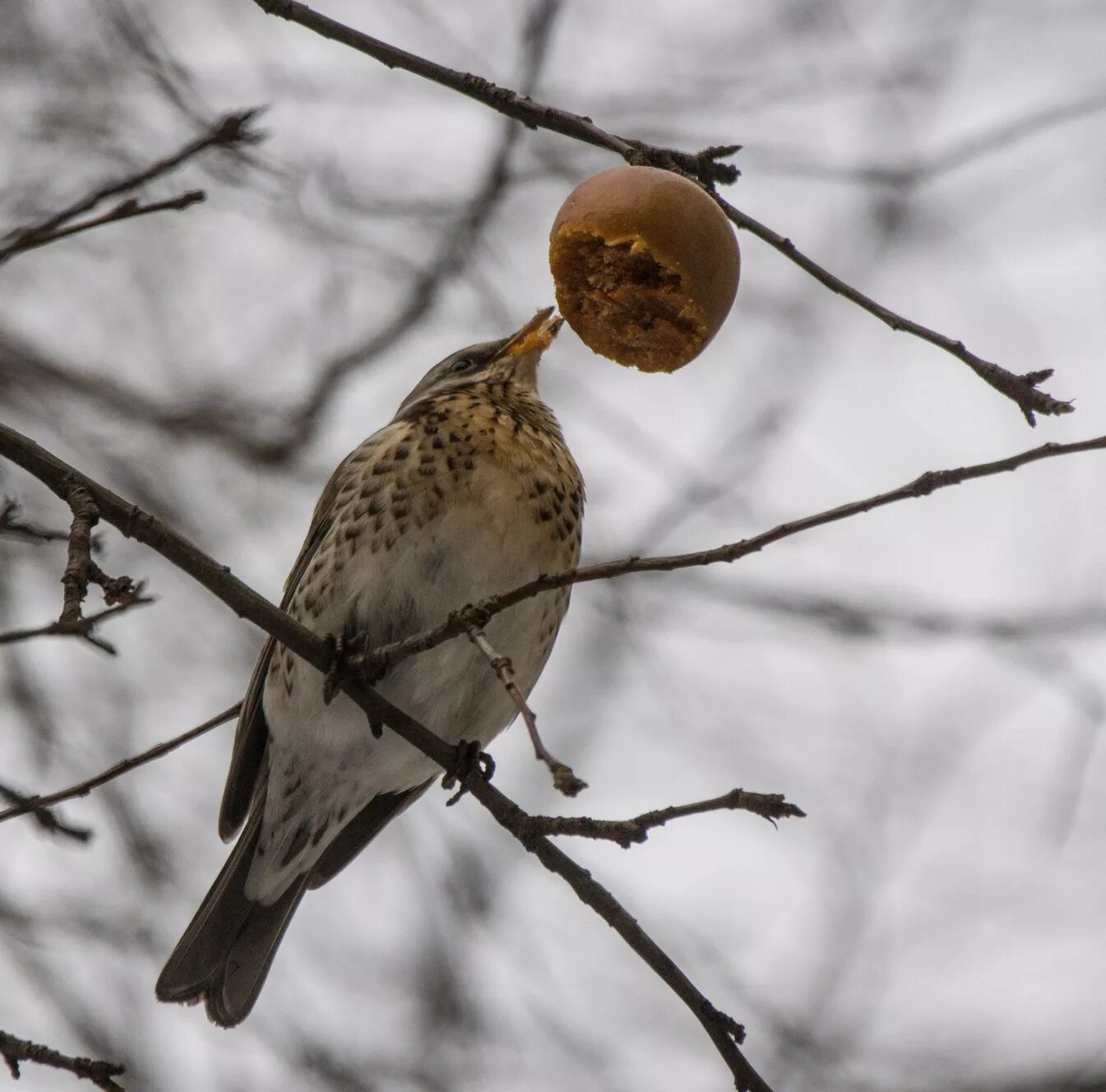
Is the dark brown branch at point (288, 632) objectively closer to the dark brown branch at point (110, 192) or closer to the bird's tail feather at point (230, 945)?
the dark brown branch at point (110, 192)

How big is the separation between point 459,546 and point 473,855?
276 cm

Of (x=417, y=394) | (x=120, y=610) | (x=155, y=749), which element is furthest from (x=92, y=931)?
(x=120, y=610)

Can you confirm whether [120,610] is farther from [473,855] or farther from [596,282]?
[473,855]

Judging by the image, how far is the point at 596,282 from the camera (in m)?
2.80

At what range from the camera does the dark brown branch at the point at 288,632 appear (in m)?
2.62

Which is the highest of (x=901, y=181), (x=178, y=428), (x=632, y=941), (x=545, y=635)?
(x=901, y=181)

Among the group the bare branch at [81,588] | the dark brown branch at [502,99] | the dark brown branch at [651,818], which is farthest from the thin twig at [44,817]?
the dark brown branch at [502,99]

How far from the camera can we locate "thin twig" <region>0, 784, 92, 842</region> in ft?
9.21

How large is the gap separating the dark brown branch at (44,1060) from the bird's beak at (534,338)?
262 cm

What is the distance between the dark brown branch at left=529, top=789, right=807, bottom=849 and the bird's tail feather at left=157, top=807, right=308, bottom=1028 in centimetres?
193

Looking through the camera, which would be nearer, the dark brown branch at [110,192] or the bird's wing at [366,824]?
the dark brown branch at [110,192]

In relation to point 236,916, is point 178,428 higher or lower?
higher

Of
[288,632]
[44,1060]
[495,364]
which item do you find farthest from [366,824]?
[44,1060]

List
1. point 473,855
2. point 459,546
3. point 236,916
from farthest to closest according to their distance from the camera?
1. point 473,855
2. point 236,916
3. point 459,546
